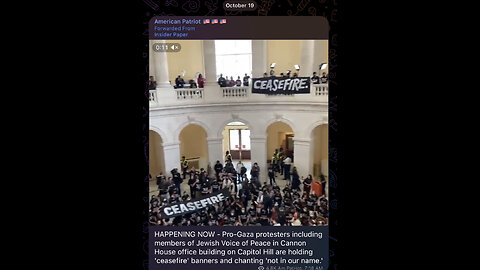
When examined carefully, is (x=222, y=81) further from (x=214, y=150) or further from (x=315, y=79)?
(x=315, y=79)

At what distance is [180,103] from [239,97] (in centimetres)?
74

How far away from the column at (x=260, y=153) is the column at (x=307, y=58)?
3.25 ft

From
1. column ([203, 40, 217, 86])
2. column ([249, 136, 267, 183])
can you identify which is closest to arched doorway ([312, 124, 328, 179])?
column ([249, 136, 267, 183])

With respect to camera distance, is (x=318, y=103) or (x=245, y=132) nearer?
(x=318, y=103)

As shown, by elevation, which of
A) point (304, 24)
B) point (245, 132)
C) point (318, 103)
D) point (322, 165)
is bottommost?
point (322, 165)

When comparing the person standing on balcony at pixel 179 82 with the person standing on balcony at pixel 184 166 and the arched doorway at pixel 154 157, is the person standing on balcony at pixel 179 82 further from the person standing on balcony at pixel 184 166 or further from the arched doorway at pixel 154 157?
the person standing on balcony at pixel 184 166

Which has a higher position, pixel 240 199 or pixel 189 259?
pixel 240 199

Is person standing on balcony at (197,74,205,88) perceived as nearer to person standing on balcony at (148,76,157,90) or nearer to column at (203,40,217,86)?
column at (203,40,217,86)

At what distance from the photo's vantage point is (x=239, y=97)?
151 inches

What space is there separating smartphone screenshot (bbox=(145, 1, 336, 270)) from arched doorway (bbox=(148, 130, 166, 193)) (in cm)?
1

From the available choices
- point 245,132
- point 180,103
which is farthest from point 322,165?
point 180,103

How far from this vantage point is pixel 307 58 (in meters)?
3.46

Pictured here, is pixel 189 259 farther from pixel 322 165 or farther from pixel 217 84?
pixel 217 84
